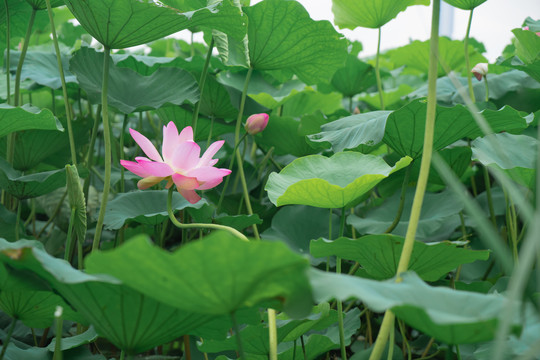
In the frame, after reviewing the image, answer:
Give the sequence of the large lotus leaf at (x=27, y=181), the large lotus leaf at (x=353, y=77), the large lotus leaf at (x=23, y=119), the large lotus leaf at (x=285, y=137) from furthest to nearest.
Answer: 1. the large lotus leaf at (x=353, y=77)
2. the large lotus leaf at (x=285, y=137)
3. the large lotus leaf at (x=27, y=181)
4. the large lotus leaf at (x=23, y=119)

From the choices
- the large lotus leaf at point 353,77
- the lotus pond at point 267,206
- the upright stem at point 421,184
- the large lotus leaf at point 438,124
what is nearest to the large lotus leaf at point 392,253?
the lotus pond at point 267,206

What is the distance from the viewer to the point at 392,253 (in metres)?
0.68

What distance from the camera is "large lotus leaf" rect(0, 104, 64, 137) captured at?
Answer: 77cm

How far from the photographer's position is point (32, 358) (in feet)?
2.34

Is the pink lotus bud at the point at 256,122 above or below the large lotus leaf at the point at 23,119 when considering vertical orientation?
below

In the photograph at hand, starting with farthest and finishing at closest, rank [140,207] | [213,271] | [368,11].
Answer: [368,11], [140,207], [213,271]

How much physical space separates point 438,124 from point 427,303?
442 mm

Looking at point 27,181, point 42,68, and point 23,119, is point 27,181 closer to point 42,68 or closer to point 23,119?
point 23,119

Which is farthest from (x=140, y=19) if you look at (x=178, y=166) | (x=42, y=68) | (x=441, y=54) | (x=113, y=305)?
(x=441, y=54)

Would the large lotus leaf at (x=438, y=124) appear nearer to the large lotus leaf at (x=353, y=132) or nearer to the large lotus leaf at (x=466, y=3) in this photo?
the large lotus leaf at (x=353, y=132)

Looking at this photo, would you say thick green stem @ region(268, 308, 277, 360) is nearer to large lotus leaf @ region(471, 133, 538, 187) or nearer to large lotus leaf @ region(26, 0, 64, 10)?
large lotus leaf @ region(471, 133, 538, 187)

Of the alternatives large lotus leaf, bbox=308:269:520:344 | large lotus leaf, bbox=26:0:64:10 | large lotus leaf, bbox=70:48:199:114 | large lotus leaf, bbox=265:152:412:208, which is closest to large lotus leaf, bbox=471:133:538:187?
large lotus leaf, bbox=265:152:412:208

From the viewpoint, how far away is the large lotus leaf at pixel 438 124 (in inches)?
31.1

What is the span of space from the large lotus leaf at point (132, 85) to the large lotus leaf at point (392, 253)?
45cm
